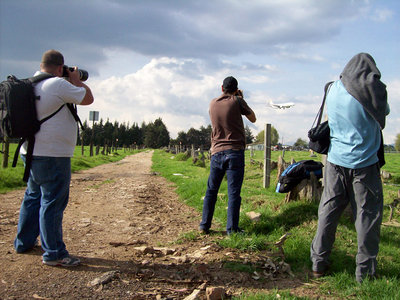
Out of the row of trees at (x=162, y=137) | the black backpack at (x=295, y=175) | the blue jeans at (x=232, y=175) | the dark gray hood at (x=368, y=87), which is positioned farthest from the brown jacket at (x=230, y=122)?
the row of trees at (x=162, y=137)

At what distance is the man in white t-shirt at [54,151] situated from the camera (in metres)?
3.45

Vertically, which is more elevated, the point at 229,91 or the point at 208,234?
the point at 229,91

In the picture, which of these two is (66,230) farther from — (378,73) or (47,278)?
(378,73)

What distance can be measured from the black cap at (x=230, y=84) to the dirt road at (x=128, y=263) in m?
2.13

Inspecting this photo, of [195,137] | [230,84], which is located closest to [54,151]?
[230,84]

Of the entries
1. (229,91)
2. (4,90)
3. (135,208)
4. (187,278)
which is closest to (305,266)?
(187,278)

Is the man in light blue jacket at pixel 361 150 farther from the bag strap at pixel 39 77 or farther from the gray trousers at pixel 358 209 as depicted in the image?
the bag strap at pixel 39 77

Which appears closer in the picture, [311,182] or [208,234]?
[208,234]

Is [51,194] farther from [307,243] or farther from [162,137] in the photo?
[162,137]

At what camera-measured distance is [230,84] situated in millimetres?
4781

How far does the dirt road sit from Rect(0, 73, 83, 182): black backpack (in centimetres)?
113

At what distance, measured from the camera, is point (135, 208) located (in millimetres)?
7059

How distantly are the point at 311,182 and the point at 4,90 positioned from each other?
4566 mm

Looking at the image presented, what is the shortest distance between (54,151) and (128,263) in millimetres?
1478
